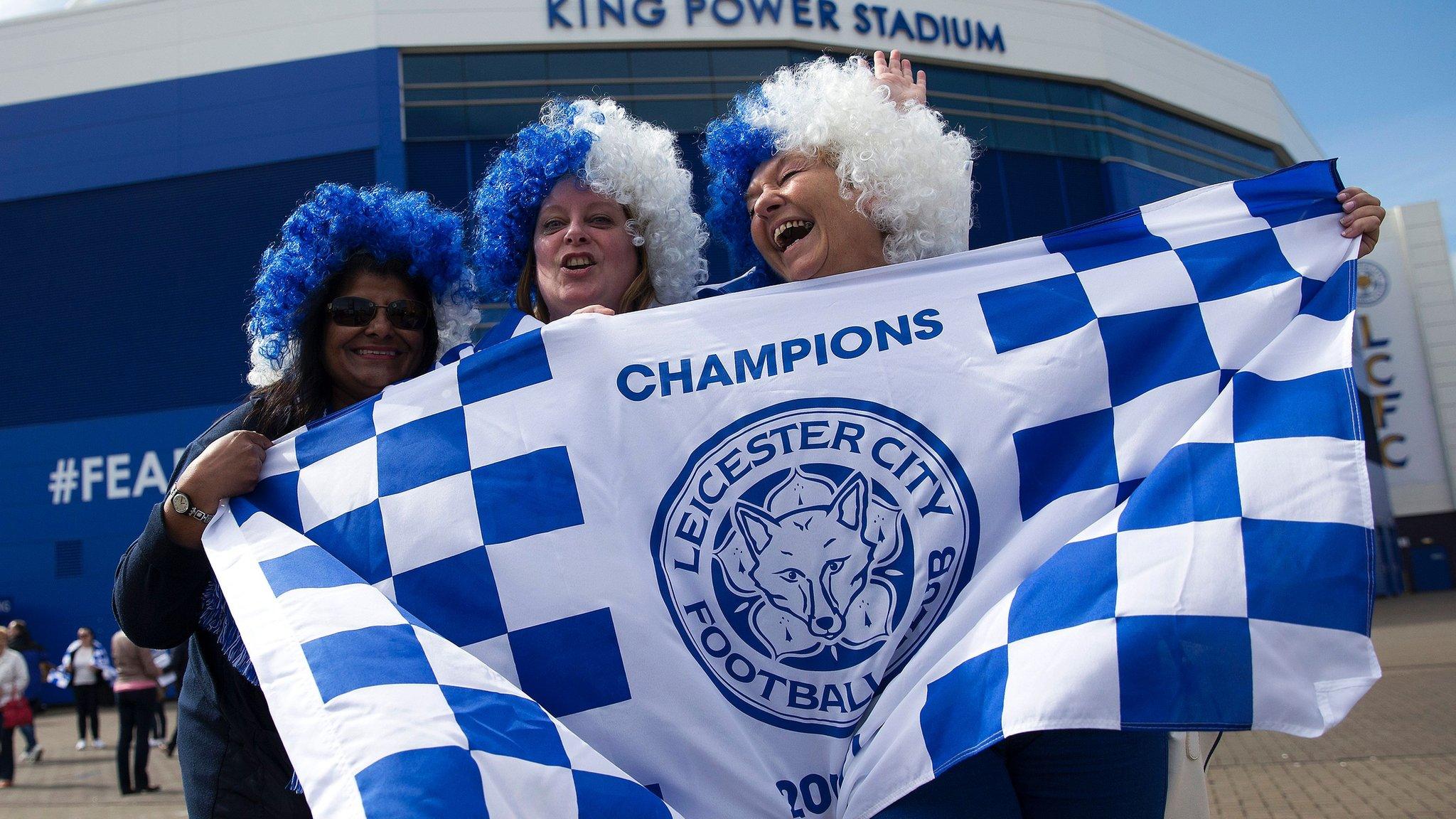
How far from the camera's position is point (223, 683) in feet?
7.59

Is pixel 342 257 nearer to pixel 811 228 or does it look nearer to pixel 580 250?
pixel 580 250

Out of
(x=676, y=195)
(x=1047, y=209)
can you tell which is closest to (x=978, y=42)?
(x=1047, y=209)

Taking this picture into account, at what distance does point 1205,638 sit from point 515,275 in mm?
2172

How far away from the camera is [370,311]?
2.77m

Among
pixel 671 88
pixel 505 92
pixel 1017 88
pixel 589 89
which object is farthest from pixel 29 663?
pixel 1017 88

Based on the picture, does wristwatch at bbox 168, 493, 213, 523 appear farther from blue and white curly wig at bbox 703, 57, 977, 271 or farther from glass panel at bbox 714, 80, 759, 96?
glass panel at bbox 714, 80, 759, 96

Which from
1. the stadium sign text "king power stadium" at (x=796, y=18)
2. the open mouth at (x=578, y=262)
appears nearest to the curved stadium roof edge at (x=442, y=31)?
the stadium sign text "king power stadium" at (x=796, y=18)

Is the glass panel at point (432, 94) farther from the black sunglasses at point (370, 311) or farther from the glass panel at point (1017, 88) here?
A: the black sunglasses at point (370, 311)

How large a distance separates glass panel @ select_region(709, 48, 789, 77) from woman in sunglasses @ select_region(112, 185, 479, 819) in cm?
1671

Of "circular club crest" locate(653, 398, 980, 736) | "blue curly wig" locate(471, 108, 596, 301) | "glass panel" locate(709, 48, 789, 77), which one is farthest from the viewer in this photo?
"glass panel" locate(709, 48, 789, 77)

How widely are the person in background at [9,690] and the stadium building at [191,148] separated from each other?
30.0 feet

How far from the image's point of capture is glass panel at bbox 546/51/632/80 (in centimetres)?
1847

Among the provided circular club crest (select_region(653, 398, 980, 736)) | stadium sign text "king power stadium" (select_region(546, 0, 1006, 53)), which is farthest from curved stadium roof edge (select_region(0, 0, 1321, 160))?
circular club crest (select_region(653, 398, 980, 736))

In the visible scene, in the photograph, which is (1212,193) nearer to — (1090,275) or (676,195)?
(1090,275)
